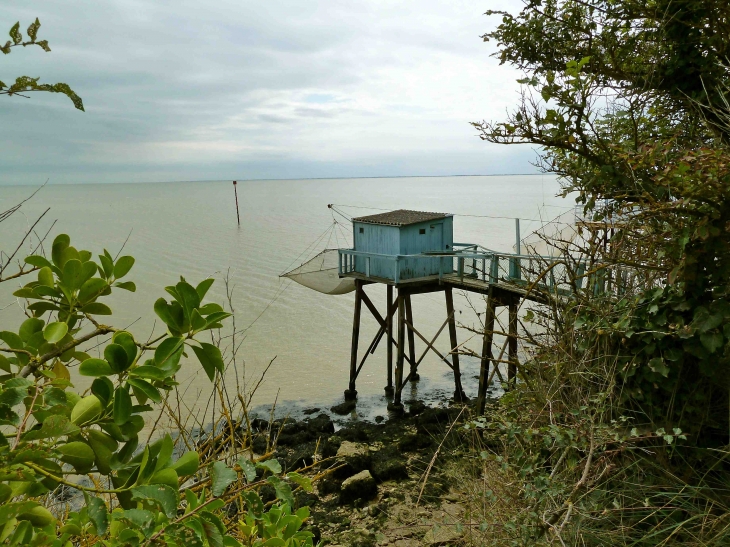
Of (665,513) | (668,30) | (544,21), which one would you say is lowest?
(665,513)

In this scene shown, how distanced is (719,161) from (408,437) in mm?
10038

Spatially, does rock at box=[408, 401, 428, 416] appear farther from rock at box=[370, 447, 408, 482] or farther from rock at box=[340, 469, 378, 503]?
rock at box=[340, 469, 378, 503]

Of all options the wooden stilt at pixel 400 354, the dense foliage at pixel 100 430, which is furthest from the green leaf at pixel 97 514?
the wooden stilt at pixel 400 354

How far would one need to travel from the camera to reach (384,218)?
594 inches

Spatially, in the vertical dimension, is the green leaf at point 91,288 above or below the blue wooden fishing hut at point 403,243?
above

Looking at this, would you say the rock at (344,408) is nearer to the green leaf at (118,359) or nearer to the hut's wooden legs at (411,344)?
the hut's wooden legs at (411,344)

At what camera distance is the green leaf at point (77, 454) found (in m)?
1.08

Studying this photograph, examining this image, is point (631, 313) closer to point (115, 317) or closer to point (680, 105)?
point (680, 105)

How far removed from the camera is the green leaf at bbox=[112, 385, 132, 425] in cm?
113

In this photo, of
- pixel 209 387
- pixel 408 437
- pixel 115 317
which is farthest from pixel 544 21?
pixel 115 317

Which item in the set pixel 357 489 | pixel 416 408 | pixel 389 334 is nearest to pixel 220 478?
pixel 357 489

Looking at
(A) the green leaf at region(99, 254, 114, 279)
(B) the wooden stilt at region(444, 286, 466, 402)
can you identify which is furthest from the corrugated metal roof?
(A) the green leaf at region(99, 254, 114, 279)

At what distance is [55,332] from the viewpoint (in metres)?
1.28

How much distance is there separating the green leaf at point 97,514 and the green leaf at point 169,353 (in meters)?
0.30
